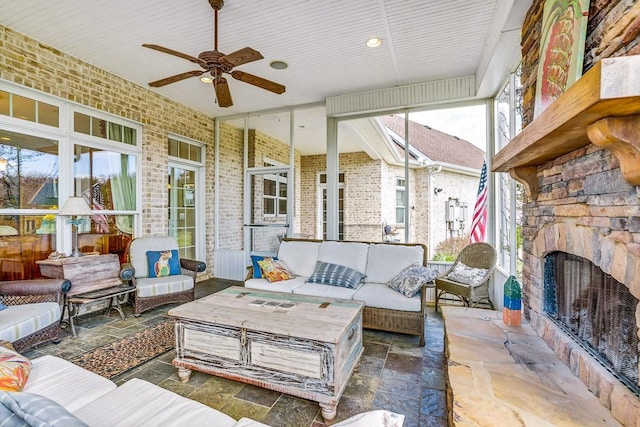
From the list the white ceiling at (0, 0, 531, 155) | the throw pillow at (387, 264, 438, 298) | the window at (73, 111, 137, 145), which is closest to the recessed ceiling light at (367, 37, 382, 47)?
the white ceiling at (0, 0, 531, 155)

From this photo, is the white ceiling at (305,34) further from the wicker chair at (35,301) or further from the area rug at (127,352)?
the area rug at (127,352)

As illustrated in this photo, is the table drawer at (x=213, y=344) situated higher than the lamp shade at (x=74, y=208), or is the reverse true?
the lamp shade at (x=74, y=208)

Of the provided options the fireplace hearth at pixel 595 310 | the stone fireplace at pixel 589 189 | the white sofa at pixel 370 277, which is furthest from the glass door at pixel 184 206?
the fireplace hearth at pixel 595 310

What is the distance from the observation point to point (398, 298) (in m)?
3.04

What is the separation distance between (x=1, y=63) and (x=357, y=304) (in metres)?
4.28

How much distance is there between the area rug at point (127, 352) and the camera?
2479mm

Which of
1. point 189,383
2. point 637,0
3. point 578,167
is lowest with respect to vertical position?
point 189,383

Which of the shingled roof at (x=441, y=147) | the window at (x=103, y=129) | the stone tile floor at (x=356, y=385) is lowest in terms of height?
the stone tile floor at (x=356, y=385)

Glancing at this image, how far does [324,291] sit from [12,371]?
2447mm

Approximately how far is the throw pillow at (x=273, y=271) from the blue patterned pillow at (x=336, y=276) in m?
0.31

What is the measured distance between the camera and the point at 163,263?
162 inches

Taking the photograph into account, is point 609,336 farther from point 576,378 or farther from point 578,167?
Result: point 578,167

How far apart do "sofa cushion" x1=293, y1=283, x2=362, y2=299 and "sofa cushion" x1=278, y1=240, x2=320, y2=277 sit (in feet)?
1.63

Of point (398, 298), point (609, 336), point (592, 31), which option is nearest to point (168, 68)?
point (398, 298)
